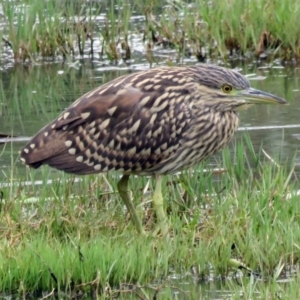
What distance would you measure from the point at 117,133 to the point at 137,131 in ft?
0.40

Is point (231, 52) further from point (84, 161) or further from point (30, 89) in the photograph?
point (84, 161)

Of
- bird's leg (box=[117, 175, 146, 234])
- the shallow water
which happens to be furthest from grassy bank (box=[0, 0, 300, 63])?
bird's leg (box=[117, 175, 146, 234])

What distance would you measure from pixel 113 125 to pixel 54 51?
542 centimetres

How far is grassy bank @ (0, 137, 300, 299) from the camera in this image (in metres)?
6.09

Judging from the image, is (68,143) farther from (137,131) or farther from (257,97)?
(257,97)

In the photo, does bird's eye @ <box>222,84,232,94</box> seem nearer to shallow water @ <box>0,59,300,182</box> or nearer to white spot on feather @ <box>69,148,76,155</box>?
white spot on feather @ <box>69,148,76,155</box>

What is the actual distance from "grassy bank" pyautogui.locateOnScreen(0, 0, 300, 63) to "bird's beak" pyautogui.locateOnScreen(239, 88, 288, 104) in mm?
4132

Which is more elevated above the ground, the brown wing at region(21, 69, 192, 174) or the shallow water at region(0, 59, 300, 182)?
the brown wing at region(21, 69, 192, 174)

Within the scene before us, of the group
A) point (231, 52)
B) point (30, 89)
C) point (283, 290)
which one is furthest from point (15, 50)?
point (283, 290)

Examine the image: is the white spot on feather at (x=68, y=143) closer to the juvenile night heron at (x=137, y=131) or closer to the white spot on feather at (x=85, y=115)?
the juvenile night heron at (x=137, y=131)

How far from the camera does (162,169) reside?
7113 millimetres

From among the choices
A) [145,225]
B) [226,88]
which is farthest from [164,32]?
[145,225]

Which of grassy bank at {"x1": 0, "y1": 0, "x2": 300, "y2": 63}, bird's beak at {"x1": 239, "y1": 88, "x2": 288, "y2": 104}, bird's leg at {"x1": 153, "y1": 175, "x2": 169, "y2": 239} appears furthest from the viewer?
grassy bank at {"x1": 0, "y1": 0, "x2": 300, "y2": 63}

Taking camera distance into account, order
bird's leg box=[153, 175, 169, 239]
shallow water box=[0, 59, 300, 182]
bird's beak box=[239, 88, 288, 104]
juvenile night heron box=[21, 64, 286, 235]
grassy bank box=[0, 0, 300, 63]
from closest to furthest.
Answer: bird's leg box=[153, 175, 169, 239], juvenile night heron box=[21, 64, 286, 235], bird's beak box=[239, 88, 288, 104], shallow water box=[0, 59, 300, 182], grassy bank box=[0, 0, 300, 63]
